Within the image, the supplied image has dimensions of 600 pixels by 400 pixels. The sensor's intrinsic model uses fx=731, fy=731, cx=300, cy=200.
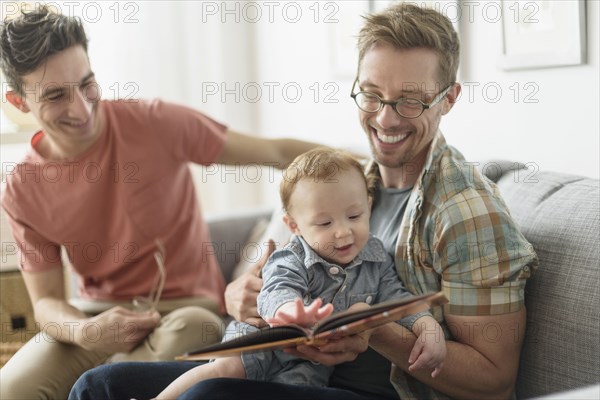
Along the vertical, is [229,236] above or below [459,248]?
below

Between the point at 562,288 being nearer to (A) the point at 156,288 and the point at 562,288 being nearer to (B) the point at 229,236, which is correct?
(A) the point at 156,288

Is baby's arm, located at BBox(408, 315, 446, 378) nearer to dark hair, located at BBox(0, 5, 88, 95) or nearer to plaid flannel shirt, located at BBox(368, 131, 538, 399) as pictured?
plaid flannel shirt, located at BBox(368, 131, 538, 399)

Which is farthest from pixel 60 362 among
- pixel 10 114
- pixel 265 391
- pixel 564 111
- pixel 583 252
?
pixel 564 111

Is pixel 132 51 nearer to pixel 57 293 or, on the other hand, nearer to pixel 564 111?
pixel 57 293

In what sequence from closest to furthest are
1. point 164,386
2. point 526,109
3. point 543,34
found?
point 164,386, point 543,34, point 526,109

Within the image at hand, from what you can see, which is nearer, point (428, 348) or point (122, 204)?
point (428, 348)

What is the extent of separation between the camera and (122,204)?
2225 mm

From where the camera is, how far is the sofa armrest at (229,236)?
2.60 metres

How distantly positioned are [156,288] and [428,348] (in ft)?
3.60

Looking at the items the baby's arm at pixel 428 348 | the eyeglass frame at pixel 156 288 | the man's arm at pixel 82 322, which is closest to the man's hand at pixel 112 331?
the man's arm at pixel 82 322

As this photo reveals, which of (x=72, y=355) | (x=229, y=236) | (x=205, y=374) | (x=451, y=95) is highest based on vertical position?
(x=451, y=95)

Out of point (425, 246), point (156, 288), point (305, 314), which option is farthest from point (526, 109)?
point (156, 288)

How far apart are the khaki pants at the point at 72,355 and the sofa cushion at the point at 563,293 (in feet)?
A: 2.85

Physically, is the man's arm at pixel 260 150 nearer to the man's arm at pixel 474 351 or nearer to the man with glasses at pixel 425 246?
the man with glasses at pixel 425 246
